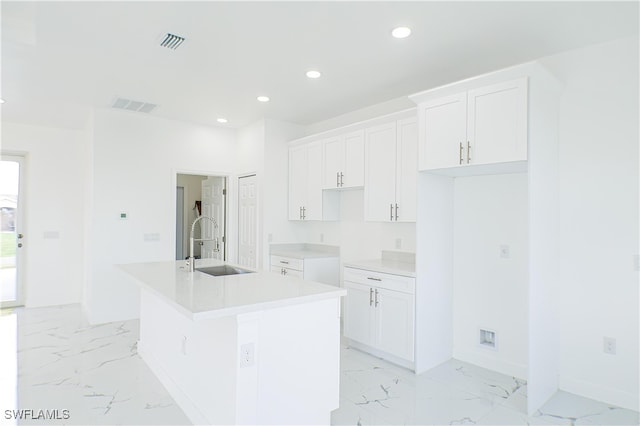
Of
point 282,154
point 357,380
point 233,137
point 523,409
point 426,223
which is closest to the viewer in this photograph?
point 523,409

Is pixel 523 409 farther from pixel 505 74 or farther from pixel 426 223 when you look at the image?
pixel 505 74

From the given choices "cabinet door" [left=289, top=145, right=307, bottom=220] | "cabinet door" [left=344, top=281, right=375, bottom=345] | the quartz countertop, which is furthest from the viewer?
"cabinet door" [left=289, top=145, right=307, bottom=220]

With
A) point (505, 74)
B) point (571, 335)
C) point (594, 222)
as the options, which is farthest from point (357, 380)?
point (505, 74)

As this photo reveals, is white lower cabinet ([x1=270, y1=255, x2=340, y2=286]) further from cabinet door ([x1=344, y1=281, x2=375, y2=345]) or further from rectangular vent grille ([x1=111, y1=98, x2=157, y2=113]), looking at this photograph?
rectangular vent grille ([x1=111, y1=98, x2=157, y2=113])

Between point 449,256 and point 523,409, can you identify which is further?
point 449,256

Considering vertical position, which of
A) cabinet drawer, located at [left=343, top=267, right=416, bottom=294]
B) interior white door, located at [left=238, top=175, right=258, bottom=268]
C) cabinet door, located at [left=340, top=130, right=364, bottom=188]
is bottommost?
cabinet drawer, located at [left=343, top=267, right=416, bottom=294]

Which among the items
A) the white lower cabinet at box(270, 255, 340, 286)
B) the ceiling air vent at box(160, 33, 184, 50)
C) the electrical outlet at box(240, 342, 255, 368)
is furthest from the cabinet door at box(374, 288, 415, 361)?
the ceiling air vent at box(160, 33, 184, 50)

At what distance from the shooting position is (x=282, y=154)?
17.1 feet

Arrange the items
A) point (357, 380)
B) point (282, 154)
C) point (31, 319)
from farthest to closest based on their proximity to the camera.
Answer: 1. point (282, 154)
2. point (31, 319)
3. point (357, 380)

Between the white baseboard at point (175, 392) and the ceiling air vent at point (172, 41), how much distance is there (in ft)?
8.43

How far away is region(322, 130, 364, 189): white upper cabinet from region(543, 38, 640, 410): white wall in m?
1.87

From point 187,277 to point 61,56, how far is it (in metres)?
2.17

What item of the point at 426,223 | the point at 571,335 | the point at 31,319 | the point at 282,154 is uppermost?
the point at 282,154

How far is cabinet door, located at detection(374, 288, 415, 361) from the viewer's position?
328cm
